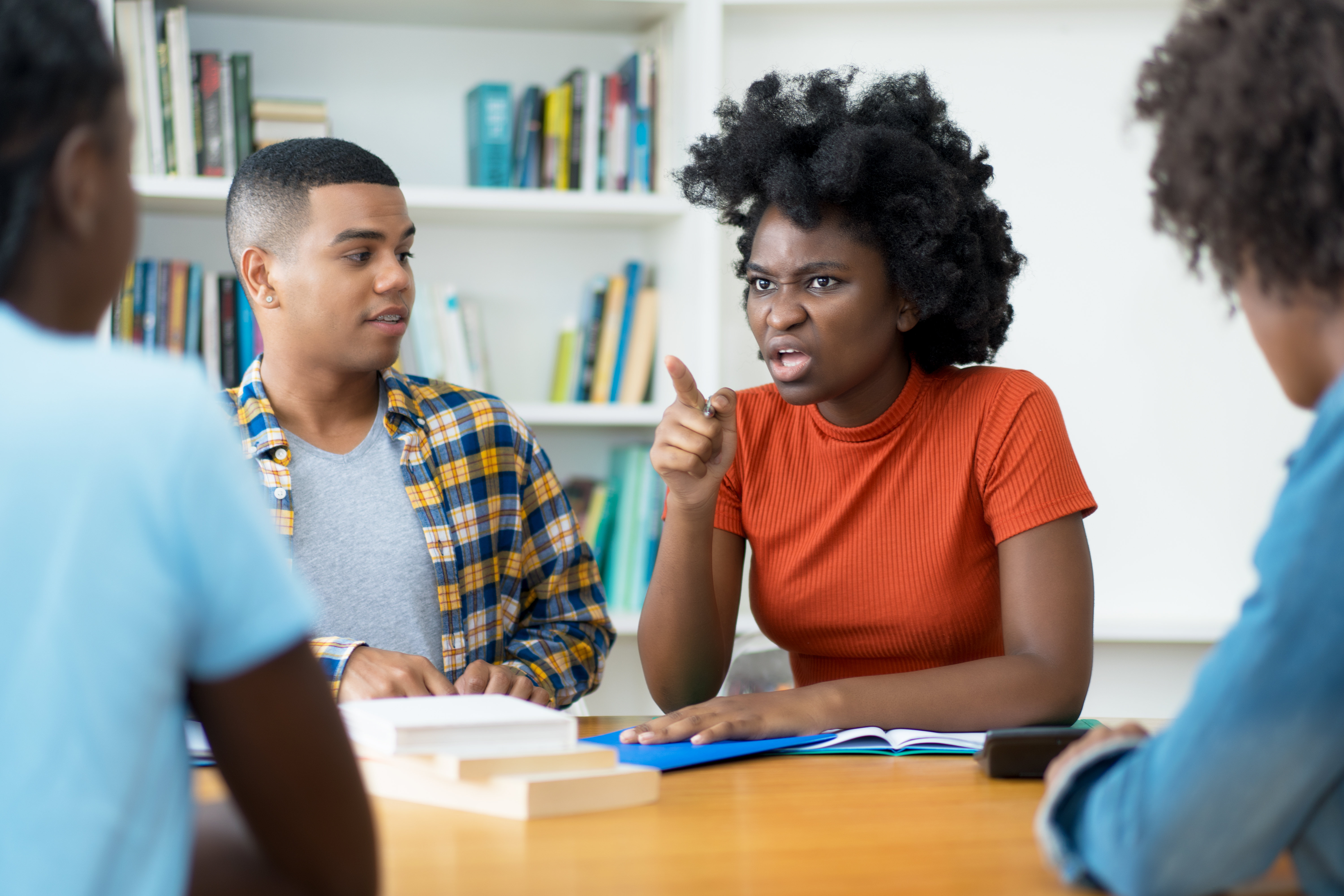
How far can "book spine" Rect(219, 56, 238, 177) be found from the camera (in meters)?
2.33

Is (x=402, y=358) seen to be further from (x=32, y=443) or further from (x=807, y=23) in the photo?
(x=32, y=443)

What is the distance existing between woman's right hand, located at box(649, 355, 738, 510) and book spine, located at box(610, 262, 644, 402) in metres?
1.05

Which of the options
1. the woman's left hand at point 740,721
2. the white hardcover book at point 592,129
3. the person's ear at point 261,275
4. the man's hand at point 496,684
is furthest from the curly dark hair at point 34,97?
the white hardcover book at point 592,129

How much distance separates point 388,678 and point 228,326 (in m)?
1.26

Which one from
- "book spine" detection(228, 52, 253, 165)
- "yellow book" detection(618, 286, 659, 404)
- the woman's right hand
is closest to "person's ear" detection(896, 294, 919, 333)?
the woman's right hand

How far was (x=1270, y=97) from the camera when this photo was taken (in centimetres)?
75

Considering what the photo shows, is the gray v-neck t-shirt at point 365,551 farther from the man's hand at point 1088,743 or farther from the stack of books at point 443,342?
the man's hand at point 1088,743

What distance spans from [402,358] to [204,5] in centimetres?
82

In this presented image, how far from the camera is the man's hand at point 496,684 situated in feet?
4.65

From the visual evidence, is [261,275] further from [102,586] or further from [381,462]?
[102,586]

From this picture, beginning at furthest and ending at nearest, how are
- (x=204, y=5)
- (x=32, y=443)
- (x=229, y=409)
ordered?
(x=204, y=5) → (x=229, y=409) → (x=32, y=443)

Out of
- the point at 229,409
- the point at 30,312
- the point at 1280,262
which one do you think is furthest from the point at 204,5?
the point at 1280,262

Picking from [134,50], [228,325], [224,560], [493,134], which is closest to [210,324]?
[228,325]

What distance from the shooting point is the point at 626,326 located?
8.50 feet
